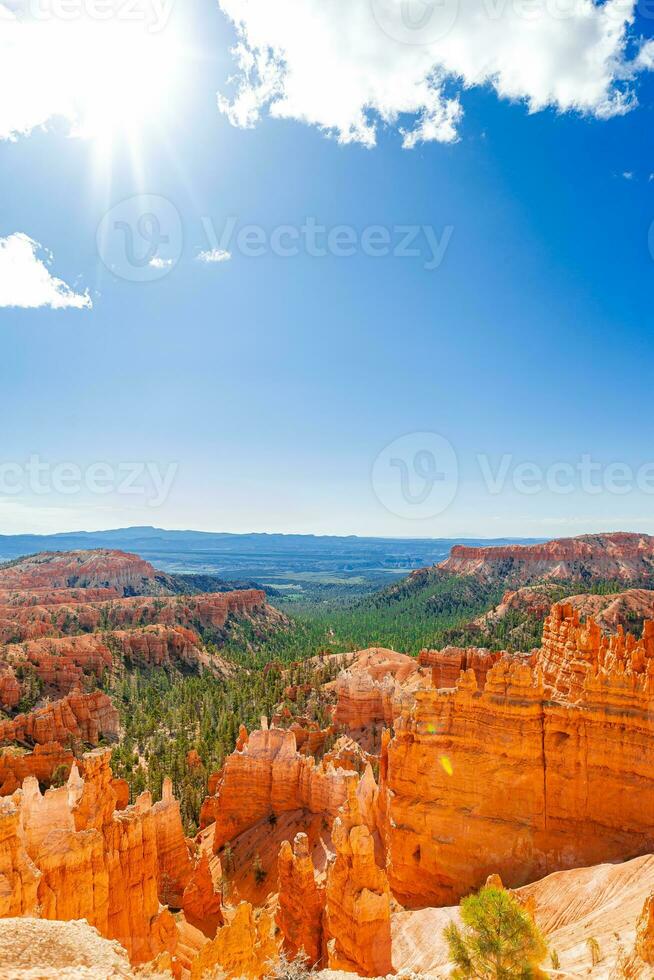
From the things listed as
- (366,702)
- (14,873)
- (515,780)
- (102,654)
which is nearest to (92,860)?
(14,873)

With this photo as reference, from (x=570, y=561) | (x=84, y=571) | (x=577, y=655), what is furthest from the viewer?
(x=84, y=571)

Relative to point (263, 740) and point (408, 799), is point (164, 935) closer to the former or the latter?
point (408, 799)

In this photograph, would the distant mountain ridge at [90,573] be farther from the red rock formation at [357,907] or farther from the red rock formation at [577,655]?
the red rock formation at [357,907]

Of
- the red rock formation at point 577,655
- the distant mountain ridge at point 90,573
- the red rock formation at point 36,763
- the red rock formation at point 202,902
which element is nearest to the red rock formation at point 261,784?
the red rock formation at point 202,902

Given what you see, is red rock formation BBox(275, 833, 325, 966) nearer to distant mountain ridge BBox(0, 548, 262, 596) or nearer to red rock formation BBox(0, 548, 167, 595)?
distant mountain ridge BBox(0, 548, 262, 596)

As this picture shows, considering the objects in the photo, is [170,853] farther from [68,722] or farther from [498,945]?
[68,722]

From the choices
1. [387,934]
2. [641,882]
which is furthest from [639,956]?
[387,934]

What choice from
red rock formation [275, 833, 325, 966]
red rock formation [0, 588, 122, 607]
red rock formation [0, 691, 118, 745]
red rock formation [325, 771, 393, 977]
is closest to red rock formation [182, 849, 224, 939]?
red rock formation [275, 833, 325, 966]
